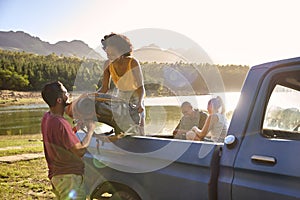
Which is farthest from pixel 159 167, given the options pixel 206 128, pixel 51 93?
pixel 206 128

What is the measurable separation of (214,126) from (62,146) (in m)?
2.48

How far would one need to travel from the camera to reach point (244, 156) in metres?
2.27

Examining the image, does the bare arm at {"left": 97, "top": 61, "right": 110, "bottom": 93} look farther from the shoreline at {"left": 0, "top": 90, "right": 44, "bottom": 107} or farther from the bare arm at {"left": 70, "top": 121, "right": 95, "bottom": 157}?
the shoreline at {"left": 0, "top": 90, "right": 44, "bottom": 107}

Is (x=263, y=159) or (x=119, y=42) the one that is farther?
(x=119, y=42)

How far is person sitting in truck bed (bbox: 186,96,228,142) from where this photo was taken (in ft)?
15.4

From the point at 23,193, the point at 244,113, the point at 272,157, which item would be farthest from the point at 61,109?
the point at 23,193

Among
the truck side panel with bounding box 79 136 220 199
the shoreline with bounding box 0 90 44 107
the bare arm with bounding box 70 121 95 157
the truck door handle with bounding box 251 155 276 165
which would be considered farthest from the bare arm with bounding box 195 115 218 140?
the shoreline with bounding box 0 90 44 107

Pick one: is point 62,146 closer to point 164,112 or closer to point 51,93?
point 51,93

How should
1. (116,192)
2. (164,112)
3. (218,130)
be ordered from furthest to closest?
(164,112) → (218,130) → (116,192)

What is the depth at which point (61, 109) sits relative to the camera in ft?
10.4

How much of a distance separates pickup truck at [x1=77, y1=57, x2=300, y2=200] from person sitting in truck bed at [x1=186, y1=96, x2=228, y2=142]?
1796 mm

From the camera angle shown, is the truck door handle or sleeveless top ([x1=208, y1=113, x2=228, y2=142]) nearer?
the truck door handle

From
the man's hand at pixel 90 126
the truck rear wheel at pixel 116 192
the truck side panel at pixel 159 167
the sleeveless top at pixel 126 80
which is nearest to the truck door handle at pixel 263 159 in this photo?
the truck side panel at pixel 159 167

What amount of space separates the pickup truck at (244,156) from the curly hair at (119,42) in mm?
1534
